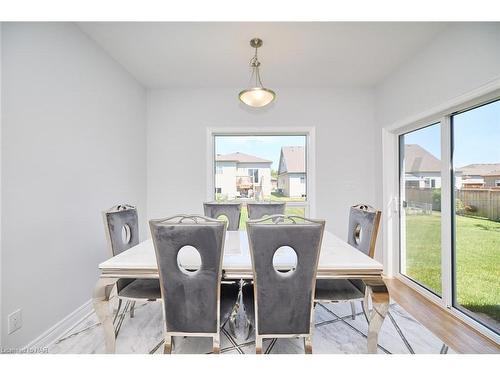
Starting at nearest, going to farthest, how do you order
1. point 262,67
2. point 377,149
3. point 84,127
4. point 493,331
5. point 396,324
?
point 493,331 → point 396,324 → point 84,127 → point 262,67 → point 377,149

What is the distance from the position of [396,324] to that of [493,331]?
67 centimetres

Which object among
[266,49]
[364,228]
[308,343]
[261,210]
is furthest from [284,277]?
[266,49]

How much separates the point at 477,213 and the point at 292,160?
6.94 ft

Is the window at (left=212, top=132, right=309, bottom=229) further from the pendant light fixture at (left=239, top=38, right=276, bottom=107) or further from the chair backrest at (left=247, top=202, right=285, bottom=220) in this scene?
the pendant light fixture at (left=239, top=38, right=276, bottom=107)

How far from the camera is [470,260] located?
207 cm

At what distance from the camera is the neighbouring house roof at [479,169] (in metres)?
1.84

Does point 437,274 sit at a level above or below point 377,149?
below

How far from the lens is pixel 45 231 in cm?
173

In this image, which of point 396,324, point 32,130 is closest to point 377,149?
point 396,324

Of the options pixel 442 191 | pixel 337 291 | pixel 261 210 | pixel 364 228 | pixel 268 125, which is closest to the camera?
pixel 337 291

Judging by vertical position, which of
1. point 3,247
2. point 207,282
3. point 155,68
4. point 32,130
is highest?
point 155,68

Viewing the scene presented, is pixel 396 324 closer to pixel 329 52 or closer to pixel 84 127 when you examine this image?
pixel 329 52

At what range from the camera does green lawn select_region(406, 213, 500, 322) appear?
74.0 inches

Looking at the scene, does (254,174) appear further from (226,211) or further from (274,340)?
(274,340)
